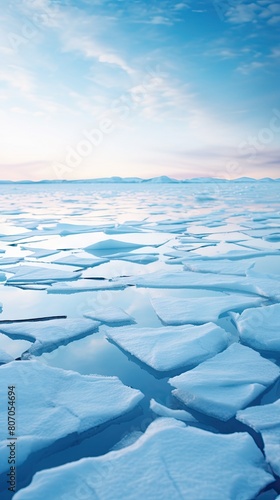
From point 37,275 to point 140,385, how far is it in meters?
2.68

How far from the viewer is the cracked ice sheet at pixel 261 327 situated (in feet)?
7.82

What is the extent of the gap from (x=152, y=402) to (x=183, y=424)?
21 cm

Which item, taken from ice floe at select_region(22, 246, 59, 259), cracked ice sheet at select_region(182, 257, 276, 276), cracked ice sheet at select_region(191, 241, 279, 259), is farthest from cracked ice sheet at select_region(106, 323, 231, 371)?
ice floe at select_region(22, 246, 59, 259)

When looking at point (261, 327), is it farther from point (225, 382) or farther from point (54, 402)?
point (54, 402)

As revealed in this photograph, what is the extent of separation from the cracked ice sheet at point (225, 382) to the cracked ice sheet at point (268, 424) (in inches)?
2.8

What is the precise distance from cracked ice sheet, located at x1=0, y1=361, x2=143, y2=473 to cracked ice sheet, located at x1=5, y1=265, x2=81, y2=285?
2.09m

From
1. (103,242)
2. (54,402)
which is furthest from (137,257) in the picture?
(54,402)

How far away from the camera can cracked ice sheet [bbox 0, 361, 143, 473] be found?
1.51 m

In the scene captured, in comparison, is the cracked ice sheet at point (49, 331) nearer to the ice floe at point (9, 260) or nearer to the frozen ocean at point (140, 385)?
the frozen ocean at point (140, 385)

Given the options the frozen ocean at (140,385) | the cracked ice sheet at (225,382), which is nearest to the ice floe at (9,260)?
the frozen ocean at (140,385)

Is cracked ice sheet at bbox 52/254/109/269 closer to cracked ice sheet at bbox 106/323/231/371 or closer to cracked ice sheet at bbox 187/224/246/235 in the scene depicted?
cracked ice sheet at bbox 106/323/231/371

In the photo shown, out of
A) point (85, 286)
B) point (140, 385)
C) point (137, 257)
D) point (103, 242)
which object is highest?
point (103, 242)

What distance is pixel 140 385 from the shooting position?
6.37 ft

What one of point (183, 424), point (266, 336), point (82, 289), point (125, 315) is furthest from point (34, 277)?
point (183, 424)
